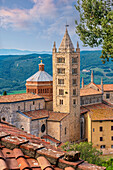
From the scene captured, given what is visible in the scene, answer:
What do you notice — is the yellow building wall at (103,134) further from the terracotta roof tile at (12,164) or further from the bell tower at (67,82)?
the terracotta roof tile at (12,164)

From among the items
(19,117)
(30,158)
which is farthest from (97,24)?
(19,117)

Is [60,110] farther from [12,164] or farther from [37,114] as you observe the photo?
[12,164]

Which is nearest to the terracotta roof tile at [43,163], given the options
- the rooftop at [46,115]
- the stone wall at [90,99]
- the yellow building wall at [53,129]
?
the rooftop at [46,115]

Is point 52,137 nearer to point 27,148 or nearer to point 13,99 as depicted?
point 13,99

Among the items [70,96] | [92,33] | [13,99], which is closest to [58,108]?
[70,96]

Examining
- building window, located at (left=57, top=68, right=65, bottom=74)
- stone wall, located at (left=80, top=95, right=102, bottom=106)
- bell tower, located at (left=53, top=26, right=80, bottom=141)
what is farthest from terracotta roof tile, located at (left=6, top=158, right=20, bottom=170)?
stone wall, located at (left=80, top=95, right=102, bottom=106)

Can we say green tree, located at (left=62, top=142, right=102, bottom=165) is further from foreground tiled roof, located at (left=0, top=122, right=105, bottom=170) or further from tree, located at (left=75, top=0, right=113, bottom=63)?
foreground tiled roof, located at (left=0, top=122, right=105, bottom=170)

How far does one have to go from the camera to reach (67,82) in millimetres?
50594

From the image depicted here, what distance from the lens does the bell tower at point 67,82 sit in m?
50.4

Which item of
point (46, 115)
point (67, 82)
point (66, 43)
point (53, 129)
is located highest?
point (66, 43)

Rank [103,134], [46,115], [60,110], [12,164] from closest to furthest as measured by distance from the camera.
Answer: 1. [12,164]
2. [46,115]
3. [103,134]
4. [60,110]

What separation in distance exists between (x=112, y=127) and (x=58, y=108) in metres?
10.4

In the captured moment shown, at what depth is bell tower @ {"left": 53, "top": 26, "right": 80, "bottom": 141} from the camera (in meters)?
50.4

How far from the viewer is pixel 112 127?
51062 millimetres
